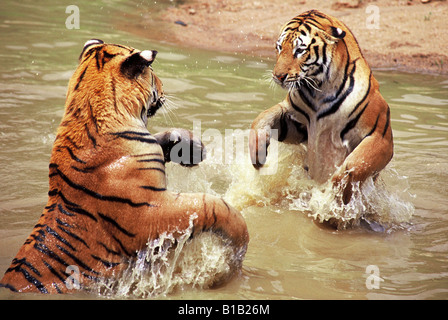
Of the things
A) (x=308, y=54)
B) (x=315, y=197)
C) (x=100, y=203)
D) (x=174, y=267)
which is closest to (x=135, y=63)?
(x=100, y=203)

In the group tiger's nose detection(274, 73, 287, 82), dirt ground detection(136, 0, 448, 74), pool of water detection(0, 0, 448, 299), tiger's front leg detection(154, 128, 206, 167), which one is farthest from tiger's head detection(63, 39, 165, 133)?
dirt ground detection(136, 0, 448, 74)

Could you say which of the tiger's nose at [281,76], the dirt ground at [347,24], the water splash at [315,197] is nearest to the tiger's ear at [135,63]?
the tiger's nose at [281,76]

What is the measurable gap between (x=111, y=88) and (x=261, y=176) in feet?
5.99

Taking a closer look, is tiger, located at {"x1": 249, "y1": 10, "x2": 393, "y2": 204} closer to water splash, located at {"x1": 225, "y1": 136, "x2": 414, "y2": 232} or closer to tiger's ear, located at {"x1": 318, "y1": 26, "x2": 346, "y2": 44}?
tiger's ear, located at {"x1": 318, "y1": 26, "x2": 346, "y2": 44}

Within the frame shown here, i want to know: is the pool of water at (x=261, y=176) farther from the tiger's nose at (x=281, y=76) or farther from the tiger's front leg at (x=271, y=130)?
the tiger's nose at (x=281, y=76)

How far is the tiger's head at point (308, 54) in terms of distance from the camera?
3.98 meters

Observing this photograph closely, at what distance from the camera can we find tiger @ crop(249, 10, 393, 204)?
156 inches

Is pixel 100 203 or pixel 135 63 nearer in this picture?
pixel 100 203

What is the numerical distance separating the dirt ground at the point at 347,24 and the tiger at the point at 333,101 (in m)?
4.98

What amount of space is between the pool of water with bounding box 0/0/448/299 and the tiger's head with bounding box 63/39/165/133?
34.3 inches

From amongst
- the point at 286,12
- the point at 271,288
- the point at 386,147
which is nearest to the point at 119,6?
the point at 286,12

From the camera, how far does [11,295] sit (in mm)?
2672

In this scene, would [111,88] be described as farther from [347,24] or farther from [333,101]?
[347,24]

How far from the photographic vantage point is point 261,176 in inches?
179
